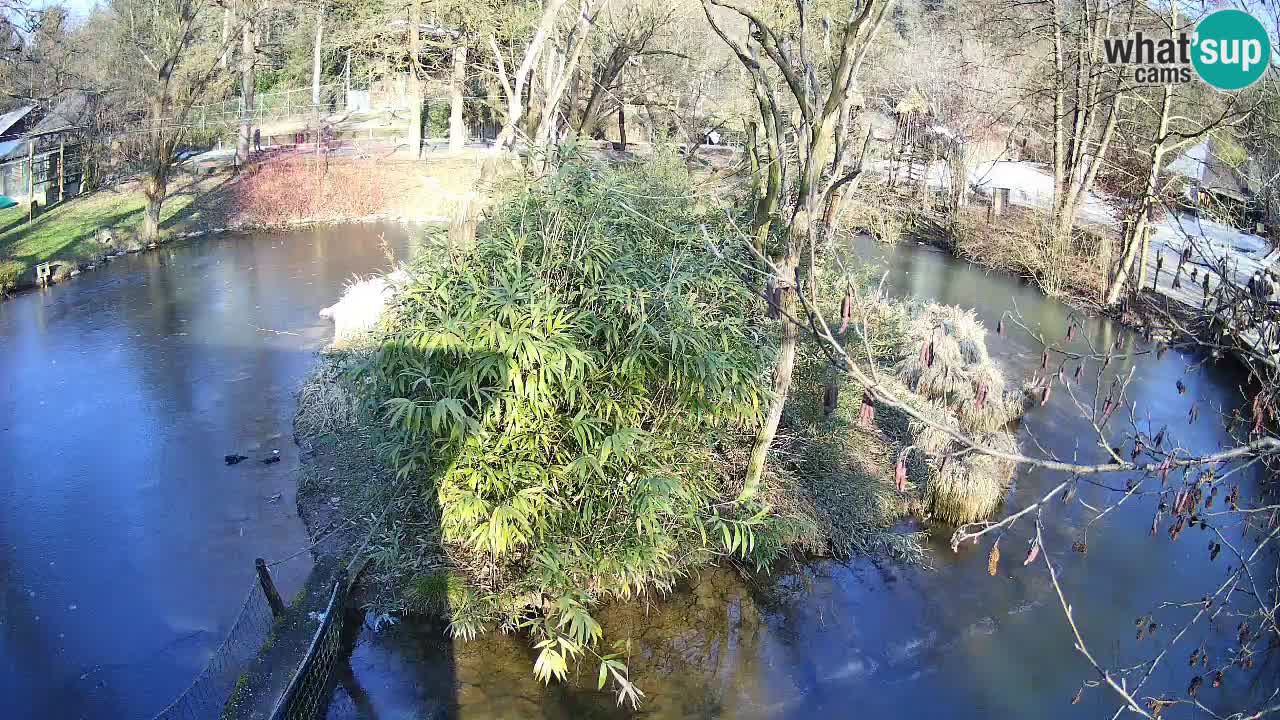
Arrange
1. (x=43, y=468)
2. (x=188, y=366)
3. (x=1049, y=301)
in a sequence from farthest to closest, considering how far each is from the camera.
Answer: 1. (x=1049, y=301)
2. (x=188, y=366)
3. (x=43, y=468)

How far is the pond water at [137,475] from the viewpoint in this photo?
8.61 m

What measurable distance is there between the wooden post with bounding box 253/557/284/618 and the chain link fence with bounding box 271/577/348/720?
0.43 metres

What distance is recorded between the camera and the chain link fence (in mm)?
7293

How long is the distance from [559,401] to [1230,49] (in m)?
6.23

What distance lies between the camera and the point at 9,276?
18109mm

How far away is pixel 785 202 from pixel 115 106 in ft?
70.8

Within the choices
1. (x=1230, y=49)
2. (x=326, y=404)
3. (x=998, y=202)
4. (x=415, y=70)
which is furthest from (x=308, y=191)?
(x=1230, y=49)

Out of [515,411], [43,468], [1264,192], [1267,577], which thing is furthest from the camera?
[43,468]

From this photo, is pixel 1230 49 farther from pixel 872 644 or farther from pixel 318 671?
pixel 318 671

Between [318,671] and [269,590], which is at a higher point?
[269,590]

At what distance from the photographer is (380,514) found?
9.18m

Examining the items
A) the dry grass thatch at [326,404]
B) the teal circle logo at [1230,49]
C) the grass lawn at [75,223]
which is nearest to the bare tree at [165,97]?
the grass lawn at [75,223]

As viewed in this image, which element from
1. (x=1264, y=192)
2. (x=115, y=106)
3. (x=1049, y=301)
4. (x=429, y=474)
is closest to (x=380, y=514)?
(x=429, y=474)

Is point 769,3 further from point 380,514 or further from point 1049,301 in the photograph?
point 380,514
